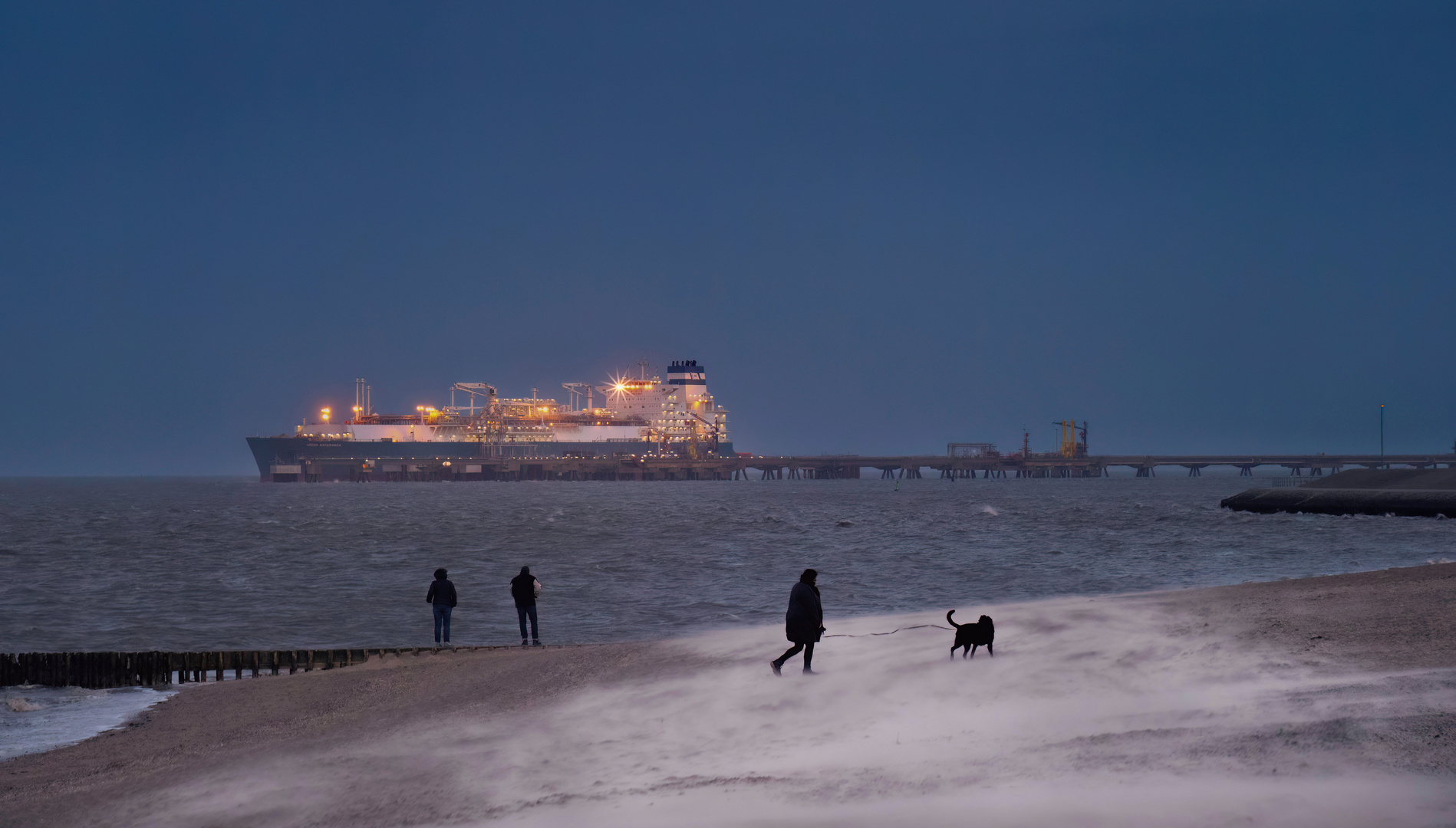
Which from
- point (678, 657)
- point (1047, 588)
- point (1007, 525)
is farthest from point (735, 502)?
point (678, 657)

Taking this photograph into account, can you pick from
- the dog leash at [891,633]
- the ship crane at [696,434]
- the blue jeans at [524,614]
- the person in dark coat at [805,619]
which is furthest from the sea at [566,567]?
the ship crane at [696,434]

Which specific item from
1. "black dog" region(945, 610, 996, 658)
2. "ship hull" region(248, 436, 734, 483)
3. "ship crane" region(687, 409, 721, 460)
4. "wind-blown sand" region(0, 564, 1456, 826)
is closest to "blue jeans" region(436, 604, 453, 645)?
"wind-blown sand" region(0, 564, 1456, 826)

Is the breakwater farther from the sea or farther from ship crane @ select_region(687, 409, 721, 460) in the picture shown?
ship crane @ select_region(687, 409, 721, 460)

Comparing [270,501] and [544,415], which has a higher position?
[544,415]

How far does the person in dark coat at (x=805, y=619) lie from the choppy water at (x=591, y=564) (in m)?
8.54

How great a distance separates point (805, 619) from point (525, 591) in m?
7.29

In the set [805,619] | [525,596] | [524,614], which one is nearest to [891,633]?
[805,619]

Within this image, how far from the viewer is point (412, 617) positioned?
25.2m

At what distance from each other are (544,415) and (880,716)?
561 ft

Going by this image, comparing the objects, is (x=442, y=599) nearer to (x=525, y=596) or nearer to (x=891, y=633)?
(x=525, y=596)

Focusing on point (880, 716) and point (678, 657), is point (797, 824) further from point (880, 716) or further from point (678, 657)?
point (678, 657)

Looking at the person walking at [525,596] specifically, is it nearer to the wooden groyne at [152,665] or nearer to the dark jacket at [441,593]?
the dark jacket at [441,593]

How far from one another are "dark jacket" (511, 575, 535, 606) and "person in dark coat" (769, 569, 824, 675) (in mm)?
6881

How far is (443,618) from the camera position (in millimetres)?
18422
